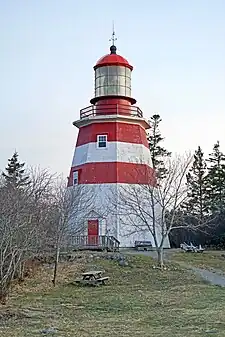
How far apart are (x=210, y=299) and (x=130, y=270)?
8677 millimetres

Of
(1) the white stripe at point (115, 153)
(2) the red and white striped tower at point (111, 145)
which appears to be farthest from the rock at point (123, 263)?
(1) the white stripe at point (115, 153)

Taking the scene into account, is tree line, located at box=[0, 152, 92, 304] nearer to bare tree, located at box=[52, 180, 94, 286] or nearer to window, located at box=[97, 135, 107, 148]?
bare tree, located at box=[52, 180, 94, 286]

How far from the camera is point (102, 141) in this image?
3459cm

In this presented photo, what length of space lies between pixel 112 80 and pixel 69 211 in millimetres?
12081

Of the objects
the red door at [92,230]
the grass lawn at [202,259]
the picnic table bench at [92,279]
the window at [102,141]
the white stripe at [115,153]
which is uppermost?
the window at [102,141]

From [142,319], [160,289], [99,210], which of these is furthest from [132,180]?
[142,319]

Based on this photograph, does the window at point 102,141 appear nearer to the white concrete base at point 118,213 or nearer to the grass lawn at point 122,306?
the white concrete base at point 118,213

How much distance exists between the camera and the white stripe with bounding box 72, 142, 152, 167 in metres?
34.1

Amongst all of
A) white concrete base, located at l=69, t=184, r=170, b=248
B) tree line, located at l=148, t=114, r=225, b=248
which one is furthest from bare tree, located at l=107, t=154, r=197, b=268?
tree line, located at l=148, t=114, r=225, b=248

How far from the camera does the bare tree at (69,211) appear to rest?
2195 centimetres

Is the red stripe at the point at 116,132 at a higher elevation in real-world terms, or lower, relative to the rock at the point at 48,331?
higher

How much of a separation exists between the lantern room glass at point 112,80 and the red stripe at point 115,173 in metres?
4.56

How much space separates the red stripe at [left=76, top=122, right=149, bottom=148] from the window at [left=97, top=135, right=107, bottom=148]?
0.70 ft

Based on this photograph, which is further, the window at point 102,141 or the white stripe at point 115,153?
the window at point 102,141
